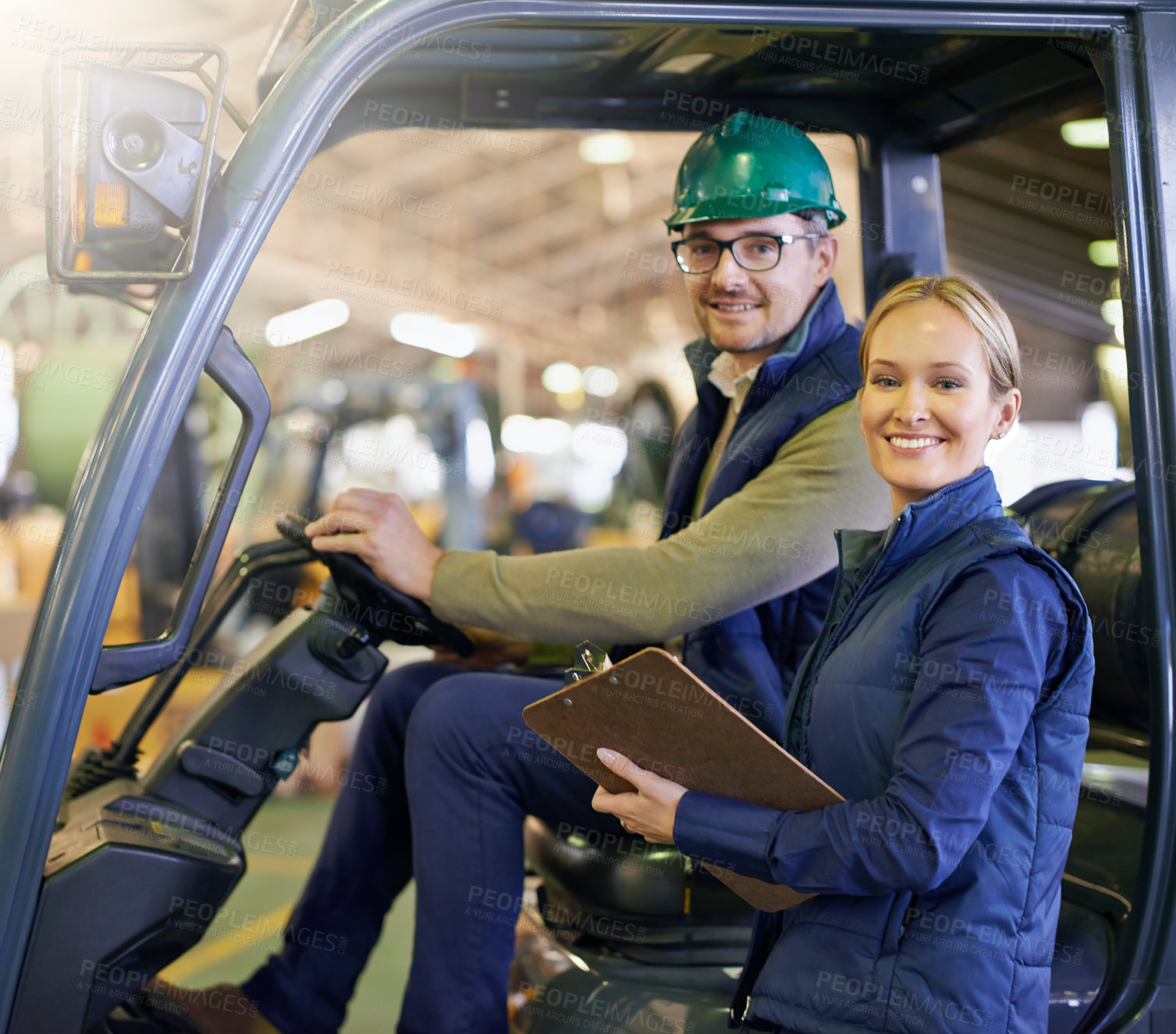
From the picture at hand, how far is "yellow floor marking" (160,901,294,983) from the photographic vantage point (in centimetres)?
364

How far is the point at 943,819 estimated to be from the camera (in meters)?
1.19

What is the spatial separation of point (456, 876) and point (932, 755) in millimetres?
919

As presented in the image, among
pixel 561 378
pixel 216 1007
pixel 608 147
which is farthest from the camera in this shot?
pixel 561 378

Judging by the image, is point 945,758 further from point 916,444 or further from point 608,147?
point 608,147

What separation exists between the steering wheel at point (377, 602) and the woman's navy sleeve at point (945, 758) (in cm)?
93

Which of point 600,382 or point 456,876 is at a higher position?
point 600,382

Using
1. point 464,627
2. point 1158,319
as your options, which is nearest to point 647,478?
point 464,627

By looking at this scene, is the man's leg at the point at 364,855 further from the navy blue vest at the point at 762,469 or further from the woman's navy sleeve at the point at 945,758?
the woman's navy sleeve at the point at 945,758

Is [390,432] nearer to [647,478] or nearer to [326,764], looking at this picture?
[647,478]

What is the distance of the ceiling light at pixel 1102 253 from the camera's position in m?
2.67

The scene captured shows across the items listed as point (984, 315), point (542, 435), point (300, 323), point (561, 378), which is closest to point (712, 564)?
point (984, 315)

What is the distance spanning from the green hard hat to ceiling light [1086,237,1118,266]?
1046 millimetres
